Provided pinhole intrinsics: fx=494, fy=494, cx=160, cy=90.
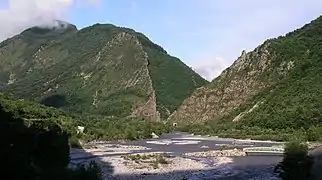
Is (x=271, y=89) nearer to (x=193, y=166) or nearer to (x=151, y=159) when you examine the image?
(x=151, y=159)

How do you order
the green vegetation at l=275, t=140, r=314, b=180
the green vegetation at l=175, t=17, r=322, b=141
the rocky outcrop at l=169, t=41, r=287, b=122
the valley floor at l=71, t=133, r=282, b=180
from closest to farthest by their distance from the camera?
1. the green vegetation at l=275, t=140, r=314, b=180
2. the valley floor at l=71, t=133, r=282, b=180
3. the green vegetation at l=175, t=17, r=322, b=141
4. the rocky outcrop at l=169, t=41, r=287, b=122

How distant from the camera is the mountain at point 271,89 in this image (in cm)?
12356

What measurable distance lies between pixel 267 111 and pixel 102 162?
7530cm

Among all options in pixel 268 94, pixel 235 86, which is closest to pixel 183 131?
pixel 235 86

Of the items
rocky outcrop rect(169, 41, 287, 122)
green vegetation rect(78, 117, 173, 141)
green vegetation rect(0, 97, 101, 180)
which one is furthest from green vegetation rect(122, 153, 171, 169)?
rocky outcrop rect(169, 41, 287, 122)

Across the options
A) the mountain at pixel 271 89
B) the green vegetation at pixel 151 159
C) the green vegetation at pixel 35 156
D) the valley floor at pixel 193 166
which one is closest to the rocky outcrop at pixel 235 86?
the mountain at pixel 271 89

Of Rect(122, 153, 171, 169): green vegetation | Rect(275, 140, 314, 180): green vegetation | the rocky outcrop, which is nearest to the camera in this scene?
Rect(275, 140, 314, 180): green vegetation

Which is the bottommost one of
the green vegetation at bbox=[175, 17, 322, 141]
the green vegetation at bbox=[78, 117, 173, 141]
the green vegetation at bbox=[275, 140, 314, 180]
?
the green vegetation at bbox=[275, 140, 314, 180]

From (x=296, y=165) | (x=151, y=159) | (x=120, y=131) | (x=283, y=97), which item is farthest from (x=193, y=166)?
(x=283, y=97)

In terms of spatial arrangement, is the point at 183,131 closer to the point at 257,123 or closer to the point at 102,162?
the point at 257,123

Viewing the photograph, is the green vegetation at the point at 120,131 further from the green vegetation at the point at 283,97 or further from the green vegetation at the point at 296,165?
the green vegetation at the point at 296,165

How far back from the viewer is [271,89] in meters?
146

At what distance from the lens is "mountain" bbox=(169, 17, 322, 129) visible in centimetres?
12356

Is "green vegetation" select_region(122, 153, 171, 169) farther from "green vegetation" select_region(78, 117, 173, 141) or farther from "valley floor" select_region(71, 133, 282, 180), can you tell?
"green vegetation" select_region(78, 117, 173, 141)
